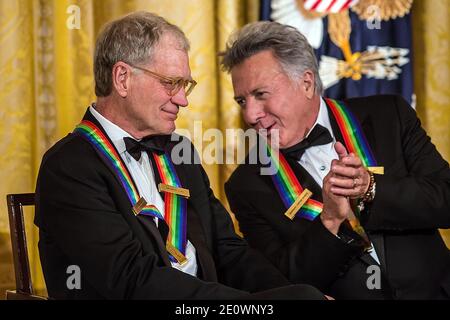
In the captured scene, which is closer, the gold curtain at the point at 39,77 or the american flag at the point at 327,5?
the gold curtain at the point at 39,77

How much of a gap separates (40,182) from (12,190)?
45.6 inches

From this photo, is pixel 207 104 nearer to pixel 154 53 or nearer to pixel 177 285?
pixel 154 53

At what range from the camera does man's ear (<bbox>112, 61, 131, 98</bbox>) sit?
7.33 ft

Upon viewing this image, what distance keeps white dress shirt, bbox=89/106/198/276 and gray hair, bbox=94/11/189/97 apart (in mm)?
119

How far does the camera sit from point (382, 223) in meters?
2.45

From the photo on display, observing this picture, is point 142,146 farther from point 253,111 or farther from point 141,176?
point 253,111

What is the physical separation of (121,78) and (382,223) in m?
0.99

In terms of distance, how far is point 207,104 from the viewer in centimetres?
351

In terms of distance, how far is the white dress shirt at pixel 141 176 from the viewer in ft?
7.27

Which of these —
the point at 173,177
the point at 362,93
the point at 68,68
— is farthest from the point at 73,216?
the point at 362,93

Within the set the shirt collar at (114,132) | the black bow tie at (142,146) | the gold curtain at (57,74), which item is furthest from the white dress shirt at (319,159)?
the gold curtain at (57,74)

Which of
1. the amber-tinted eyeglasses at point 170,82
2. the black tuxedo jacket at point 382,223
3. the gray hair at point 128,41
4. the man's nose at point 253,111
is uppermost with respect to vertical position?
the gray hair at point 128,41

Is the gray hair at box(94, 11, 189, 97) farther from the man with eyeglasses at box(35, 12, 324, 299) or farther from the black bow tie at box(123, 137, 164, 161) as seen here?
the black bow tie at box(123, 137, 164, 161)

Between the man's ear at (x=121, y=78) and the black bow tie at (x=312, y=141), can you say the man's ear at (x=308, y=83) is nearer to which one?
the black bow tie at (x=312, y=141)
